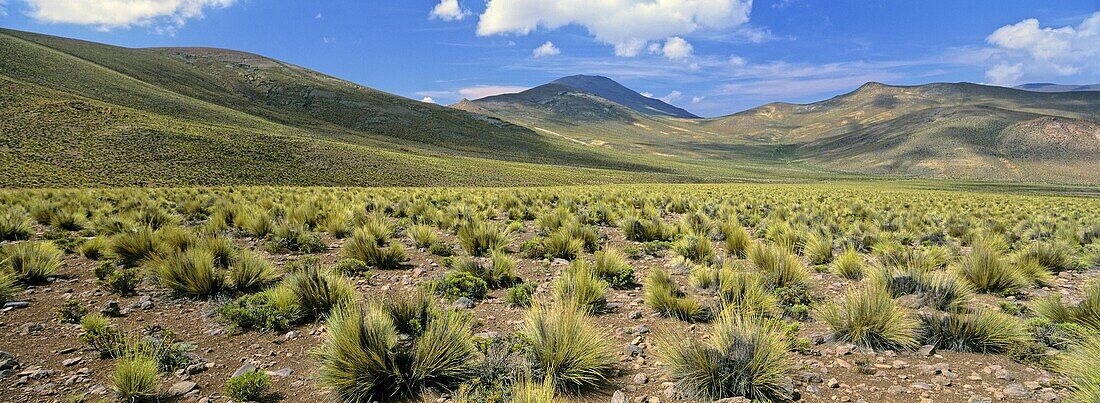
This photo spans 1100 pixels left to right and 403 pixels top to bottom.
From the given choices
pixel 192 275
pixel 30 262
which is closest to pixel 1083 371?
pixel 192 275

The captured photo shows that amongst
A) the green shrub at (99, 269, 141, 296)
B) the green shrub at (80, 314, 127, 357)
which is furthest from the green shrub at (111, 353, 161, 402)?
the green shrub at (99, 269, 141, 296)

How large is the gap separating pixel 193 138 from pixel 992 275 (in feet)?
229

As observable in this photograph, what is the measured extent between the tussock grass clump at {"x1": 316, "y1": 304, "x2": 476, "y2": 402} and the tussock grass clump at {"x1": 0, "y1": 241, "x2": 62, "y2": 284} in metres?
5.70

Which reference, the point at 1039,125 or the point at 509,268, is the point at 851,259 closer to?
the point at 509,268

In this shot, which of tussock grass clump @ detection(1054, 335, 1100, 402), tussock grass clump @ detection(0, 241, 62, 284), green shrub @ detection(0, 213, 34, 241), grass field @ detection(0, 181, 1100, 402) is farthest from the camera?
green shrub @ detection(0, 213, 34, 241)

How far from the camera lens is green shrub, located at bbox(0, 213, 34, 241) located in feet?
32.4

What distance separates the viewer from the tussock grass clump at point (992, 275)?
7.10 m

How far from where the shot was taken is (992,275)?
7.18 m

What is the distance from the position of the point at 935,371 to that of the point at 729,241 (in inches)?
235

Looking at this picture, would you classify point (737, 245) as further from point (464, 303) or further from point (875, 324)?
point (464, 303)

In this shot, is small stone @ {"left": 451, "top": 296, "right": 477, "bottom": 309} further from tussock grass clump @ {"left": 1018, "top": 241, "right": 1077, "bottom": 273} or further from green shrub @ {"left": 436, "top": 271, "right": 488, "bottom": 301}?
tussock grass clump @ {"left": 1018, "top": 241, "right": 1077, "bottom": 273}

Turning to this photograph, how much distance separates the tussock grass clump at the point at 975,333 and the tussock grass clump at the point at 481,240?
266 inches

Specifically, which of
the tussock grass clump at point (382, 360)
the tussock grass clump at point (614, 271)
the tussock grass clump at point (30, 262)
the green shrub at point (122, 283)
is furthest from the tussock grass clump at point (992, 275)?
the tussock grass clump at point (30, 262)

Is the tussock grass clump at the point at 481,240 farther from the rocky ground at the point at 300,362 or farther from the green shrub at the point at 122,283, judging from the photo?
the green shrub at the point at 122,283
